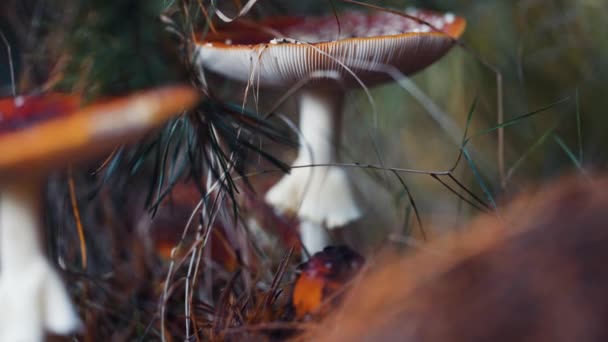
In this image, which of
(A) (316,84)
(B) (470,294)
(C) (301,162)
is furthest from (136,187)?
(B) (470,294)

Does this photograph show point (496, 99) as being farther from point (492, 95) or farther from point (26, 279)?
point (26, 279)

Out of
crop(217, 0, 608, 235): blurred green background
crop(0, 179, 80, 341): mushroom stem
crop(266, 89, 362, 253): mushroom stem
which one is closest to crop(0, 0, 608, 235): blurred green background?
crop(217, 0, 608, 235): blurred green background

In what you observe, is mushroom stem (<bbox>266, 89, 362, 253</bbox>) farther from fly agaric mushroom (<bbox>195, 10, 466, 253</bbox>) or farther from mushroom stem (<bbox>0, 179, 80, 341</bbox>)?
mushroom stem (<bbox>0, 179, 80, 341</bbox>)

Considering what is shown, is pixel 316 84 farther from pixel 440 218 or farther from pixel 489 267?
pixel 440 218

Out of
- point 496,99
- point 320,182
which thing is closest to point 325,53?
point 320,182

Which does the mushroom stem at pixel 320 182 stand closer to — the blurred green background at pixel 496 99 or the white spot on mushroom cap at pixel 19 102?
the blurred green background at pixel 496 99
